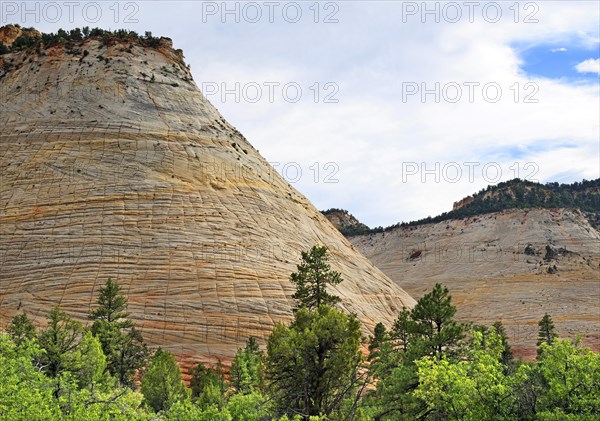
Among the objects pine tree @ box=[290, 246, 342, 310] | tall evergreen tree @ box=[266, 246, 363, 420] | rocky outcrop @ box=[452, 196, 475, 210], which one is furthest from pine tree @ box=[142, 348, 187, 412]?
rocky outcrop @ box=[452, 196, 475, 210]

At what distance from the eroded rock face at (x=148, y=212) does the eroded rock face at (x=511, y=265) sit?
2289 cm

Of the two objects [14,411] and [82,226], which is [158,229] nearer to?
[82,226]

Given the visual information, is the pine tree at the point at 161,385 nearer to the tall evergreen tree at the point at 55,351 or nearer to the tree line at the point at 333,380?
the tree line at the point at 333,380

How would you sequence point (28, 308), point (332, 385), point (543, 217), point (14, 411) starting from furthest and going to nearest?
point (543, 217) < point (28, 308) < point (332, 385) < point (14, 411)

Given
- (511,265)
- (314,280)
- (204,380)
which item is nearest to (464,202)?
(511,265)

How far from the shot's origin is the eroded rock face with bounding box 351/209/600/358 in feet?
255

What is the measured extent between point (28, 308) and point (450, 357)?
35.0m

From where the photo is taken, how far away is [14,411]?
14344mm

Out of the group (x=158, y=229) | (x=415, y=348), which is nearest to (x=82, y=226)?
(x=158, y=229)

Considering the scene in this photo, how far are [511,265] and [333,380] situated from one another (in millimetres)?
81323

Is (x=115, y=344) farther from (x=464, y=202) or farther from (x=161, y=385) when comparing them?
(x=464, y=202)

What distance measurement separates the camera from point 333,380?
65.8ft

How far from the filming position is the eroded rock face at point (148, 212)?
154 ft

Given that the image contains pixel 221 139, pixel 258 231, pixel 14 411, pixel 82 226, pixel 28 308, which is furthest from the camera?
pixel 221 139
